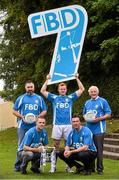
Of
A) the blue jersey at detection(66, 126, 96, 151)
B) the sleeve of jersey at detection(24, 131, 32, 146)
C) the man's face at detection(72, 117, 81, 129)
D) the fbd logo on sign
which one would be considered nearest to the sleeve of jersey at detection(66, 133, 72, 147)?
the blue jersey at detection(66, 126, 96, 151)

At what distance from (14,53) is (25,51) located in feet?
11.2

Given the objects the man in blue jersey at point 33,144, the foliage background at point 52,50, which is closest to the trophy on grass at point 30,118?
the man in blue jersey at point 33,144

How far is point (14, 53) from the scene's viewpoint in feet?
112

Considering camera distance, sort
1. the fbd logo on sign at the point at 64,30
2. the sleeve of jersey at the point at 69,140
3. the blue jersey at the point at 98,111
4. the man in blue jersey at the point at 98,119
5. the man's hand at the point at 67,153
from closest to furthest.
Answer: the man's hand at the point at 67,153, the sleeve of jersey at the point at 69,140, the man in blue jersey at the point at 98,119, the blue jersey at the point at 98,111, the fbd logo on sign at the point at 64,30

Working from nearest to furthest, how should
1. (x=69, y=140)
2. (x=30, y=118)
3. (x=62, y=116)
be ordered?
1. (x=69, y=140)
2. (x=30, y=118)
3. (x=62, y=116)

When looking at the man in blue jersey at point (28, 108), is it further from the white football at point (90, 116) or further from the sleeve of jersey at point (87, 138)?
the sleeve of jersey at point (87, 138)

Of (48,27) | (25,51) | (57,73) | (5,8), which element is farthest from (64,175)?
(5,8)

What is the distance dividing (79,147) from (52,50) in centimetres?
1699

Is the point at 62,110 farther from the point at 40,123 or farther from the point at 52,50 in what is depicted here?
the point at 52,50

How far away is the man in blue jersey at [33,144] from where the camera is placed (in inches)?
467

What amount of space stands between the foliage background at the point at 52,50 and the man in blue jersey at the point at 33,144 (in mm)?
11851

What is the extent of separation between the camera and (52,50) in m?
28.6

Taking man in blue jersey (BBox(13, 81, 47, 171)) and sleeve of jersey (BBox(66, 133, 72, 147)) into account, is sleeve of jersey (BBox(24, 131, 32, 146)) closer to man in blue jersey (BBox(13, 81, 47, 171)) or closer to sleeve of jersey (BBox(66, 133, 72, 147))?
man in blue jersey (BBox(13, 81, 47, 171))

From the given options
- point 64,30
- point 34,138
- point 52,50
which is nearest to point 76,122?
point 34,138
